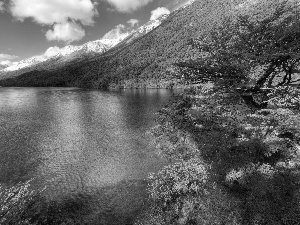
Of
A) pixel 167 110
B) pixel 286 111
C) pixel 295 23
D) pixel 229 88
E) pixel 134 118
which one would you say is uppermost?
pixel 295 23

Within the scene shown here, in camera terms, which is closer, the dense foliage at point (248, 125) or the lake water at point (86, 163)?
the dense foliage at point (248, 125)

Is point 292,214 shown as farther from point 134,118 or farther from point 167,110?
point 134,118

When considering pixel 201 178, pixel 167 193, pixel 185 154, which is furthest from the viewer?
pixel 185 154

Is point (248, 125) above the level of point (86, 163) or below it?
above

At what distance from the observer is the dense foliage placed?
1468cm

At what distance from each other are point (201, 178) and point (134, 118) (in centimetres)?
4013

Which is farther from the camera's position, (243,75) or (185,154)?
(185,154)

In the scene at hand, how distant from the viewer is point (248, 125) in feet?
59.0

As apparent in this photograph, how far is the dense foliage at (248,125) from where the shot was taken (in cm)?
1468

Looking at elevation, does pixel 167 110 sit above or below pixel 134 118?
above

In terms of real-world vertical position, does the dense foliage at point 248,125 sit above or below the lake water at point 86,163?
above

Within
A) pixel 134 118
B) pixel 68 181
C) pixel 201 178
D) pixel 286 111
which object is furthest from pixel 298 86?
pixel 134 118

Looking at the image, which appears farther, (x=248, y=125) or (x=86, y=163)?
(x=86, y=163)

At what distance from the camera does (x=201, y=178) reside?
823 inches
